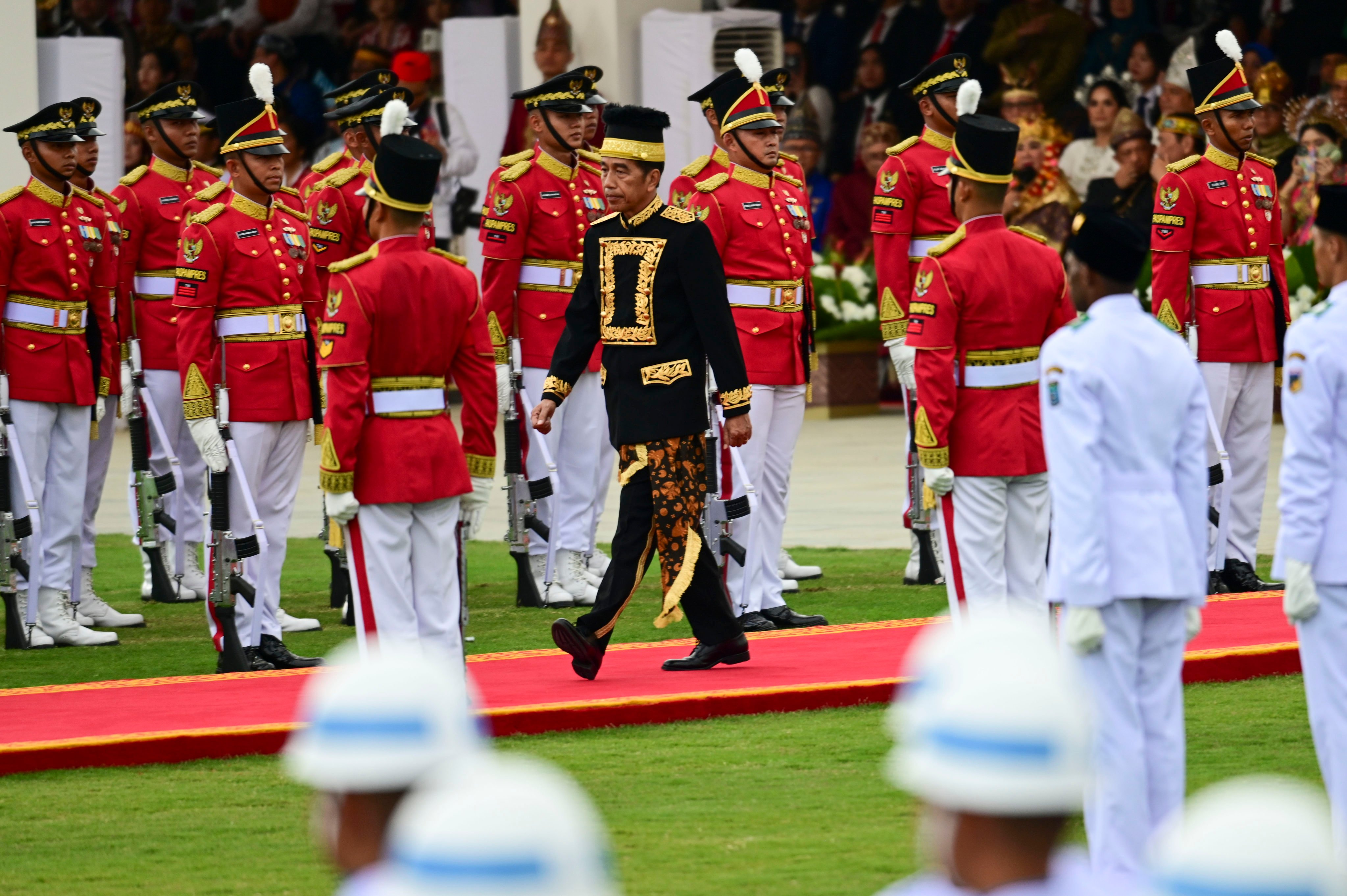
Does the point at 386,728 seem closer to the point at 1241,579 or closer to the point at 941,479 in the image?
the point at 941,479

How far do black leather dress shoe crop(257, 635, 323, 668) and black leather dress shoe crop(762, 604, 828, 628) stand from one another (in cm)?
193

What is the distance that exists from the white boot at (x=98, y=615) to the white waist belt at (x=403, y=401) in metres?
3.68

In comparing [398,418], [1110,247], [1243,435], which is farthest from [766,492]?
[1110,247]

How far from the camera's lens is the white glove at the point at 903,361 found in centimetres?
949

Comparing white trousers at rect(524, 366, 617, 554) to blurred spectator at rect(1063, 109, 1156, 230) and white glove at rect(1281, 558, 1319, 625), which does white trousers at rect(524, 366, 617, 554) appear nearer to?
white glove at rect(1281, 558, 1319, 625)

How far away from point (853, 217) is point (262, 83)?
35.2 feet

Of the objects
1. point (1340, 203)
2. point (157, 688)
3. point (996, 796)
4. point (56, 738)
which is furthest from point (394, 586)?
point (996, 796)

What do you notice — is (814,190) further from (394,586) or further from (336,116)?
(394,586)

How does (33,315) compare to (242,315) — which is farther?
(33,315)

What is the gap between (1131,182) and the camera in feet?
51.5

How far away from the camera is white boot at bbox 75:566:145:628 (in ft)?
31.8

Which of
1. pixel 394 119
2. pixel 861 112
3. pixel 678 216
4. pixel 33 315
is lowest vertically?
pixel 33 315

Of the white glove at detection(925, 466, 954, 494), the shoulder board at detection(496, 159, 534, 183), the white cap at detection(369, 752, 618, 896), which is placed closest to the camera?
the white cap at detection(369, 752, 618, 896)

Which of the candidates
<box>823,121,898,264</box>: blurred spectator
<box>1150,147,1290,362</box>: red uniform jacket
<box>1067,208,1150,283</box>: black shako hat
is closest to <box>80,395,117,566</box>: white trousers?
<box>1150,147,1290,362</box>: red uniform jacket
